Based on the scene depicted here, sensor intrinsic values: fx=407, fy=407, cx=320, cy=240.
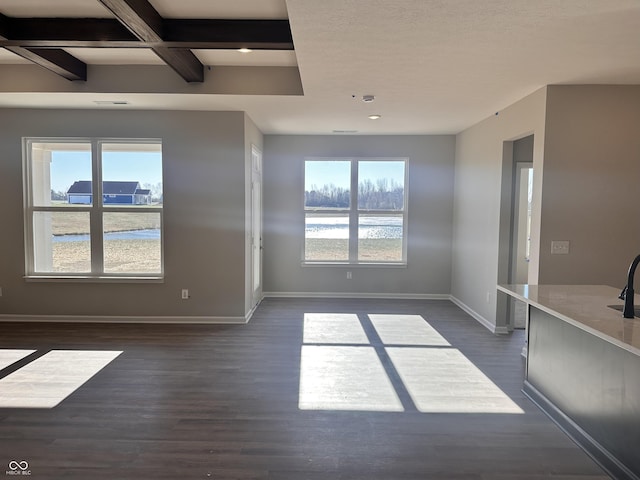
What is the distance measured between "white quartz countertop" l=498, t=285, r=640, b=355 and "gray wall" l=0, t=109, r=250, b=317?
3257mm

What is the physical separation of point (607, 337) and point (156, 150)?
15.9 feet

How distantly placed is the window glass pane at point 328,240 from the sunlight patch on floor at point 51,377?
3402 mm

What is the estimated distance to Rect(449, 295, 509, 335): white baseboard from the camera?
15.5ft

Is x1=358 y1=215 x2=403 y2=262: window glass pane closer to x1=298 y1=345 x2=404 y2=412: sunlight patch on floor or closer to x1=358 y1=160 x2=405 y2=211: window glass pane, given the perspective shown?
x1=358 y1=160 x2=405 y2=211: window glass pane

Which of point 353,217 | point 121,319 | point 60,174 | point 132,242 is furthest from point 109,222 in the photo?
point 353,217

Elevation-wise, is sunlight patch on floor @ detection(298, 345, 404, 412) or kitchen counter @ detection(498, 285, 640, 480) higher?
kitchen counter @ detection(498, 285, 640, 480)

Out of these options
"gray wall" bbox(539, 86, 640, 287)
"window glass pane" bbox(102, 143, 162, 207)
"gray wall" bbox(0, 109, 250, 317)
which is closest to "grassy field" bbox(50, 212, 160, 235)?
"window glass pane" bbox(102, 143, 162, 207)

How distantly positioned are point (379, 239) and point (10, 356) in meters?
4.93

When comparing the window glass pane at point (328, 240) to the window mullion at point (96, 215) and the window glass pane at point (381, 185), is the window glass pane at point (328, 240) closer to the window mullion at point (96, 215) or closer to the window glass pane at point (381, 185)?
the window glass pane at point (381, 185)

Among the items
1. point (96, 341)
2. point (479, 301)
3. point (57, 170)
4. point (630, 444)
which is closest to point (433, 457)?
point (630, 444)

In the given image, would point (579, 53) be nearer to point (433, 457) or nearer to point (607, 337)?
point (607, 337)

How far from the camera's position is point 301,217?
6594 millimetres

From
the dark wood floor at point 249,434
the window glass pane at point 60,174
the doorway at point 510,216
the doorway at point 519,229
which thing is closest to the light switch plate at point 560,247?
the doorway at point 519,229

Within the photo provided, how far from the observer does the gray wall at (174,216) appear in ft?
16.1
